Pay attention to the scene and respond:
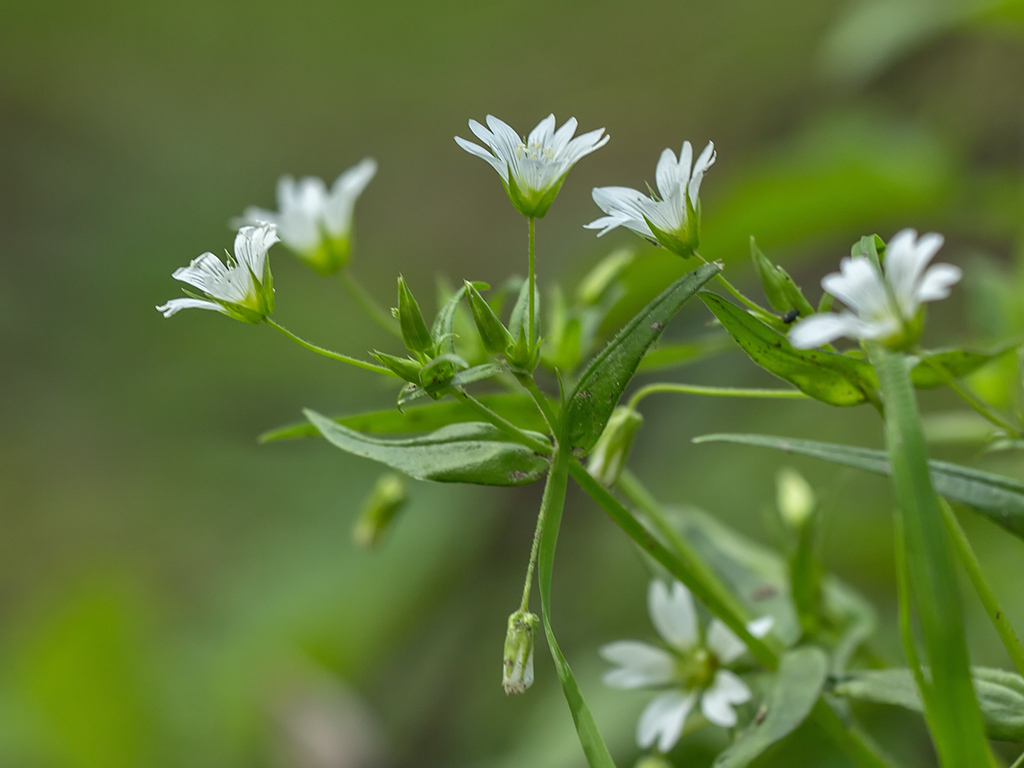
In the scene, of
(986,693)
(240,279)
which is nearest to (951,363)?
(986,693)

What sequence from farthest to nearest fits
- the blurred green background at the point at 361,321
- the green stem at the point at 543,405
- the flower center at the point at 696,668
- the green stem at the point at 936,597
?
the blurred green background at the point at 361,321, the flower center at the point at 696,668, the green stem at the point at 543,405, the green stem at the point at 936,597

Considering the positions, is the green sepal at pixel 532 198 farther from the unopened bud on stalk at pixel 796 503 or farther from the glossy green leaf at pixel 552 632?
the unopened bud on stalk at pixel 796 503

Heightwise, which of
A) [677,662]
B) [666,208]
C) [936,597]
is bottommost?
[677,662]

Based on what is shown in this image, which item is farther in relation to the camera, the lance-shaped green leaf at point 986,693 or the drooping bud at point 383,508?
the drooping bud at point 383,508

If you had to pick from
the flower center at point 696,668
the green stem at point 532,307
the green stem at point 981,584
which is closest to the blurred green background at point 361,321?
the flower center at point 696,668

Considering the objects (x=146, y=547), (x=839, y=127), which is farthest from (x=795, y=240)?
(x=146, y=547)

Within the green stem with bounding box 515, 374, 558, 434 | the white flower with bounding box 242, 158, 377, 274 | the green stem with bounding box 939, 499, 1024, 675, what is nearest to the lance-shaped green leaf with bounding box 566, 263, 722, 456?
the green stem with bounding box 515, 374, 558, 434

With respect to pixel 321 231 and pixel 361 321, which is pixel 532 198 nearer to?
pixel 321 231
